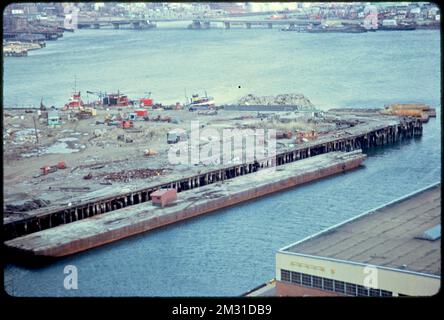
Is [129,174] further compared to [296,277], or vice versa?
[129,174]

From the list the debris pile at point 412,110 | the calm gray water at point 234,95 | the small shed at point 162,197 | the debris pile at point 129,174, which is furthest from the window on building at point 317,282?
the debris pile at point 412,110

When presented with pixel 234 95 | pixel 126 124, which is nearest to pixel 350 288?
pixel 126 124

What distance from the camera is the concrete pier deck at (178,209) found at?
6664 millimetres

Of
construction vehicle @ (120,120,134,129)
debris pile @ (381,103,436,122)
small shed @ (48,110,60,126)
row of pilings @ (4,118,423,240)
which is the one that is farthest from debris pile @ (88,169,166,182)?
debris pile @ (381,103,436,122)

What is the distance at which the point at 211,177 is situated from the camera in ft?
29.6

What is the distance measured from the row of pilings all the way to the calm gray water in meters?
Result: 0.39

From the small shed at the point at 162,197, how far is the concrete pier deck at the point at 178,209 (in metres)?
0.07

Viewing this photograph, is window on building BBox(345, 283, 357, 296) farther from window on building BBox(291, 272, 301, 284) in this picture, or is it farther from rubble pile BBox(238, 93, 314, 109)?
rubble pile BBox(238, 93, 314, 109)

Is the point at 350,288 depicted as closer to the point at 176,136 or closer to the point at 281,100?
the point at 176,136

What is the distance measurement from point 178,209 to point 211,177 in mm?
1415

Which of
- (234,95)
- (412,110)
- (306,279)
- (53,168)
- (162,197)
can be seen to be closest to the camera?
(306,279)

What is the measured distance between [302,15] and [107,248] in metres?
24.5

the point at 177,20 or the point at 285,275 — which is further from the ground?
the point at 177,20

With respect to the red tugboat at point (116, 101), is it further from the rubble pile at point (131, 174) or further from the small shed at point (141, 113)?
the rubble pile at point (131, 174)
